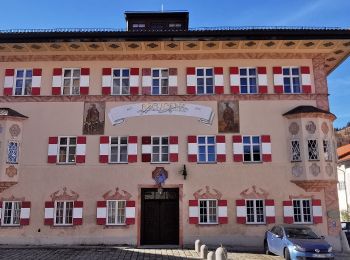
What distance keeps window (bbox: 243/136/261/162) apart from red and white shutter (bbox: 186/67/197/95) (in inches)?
153

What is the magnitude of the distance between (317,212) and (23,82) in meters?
17.6

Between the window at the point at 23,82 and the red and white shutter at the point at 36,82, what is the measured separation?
237mm

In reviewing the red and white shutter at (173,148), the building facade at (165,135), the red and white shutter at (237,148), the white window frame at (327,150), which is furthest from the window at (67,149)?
the white window frame at (327,150)

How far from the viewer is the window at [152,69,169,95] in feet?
75.3

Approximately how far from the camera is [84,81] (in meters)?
Result: 23.0

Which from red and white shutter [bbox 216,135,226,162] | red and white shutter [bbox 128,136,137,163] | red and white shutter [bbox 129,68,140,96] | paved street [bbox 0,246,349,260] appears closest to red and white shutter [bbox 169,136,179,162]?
red and white shutter [bbox 128,136,137,163]

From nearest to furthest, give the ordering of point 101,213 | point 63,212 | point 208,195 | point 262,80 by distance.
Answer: point 101,213
point 208,195
point 63,212
point 262,80

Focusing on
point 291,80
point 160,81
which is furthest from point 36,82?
point 291,80

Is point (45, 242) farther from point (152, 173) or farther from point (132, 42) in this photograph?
point (132, 42)

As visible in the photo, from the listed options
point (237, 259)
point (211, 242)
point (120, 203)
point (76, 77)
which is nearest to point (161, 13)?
point (76, 77)

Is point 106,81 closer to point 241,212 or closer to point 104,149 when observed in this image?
point 104,149

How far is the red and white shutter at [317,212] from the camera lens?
21.3 m

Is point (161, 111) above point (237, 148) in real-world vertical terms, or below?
above

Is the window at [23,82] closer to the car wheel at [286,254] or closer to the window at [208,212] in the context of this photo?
the window at [208,212]
